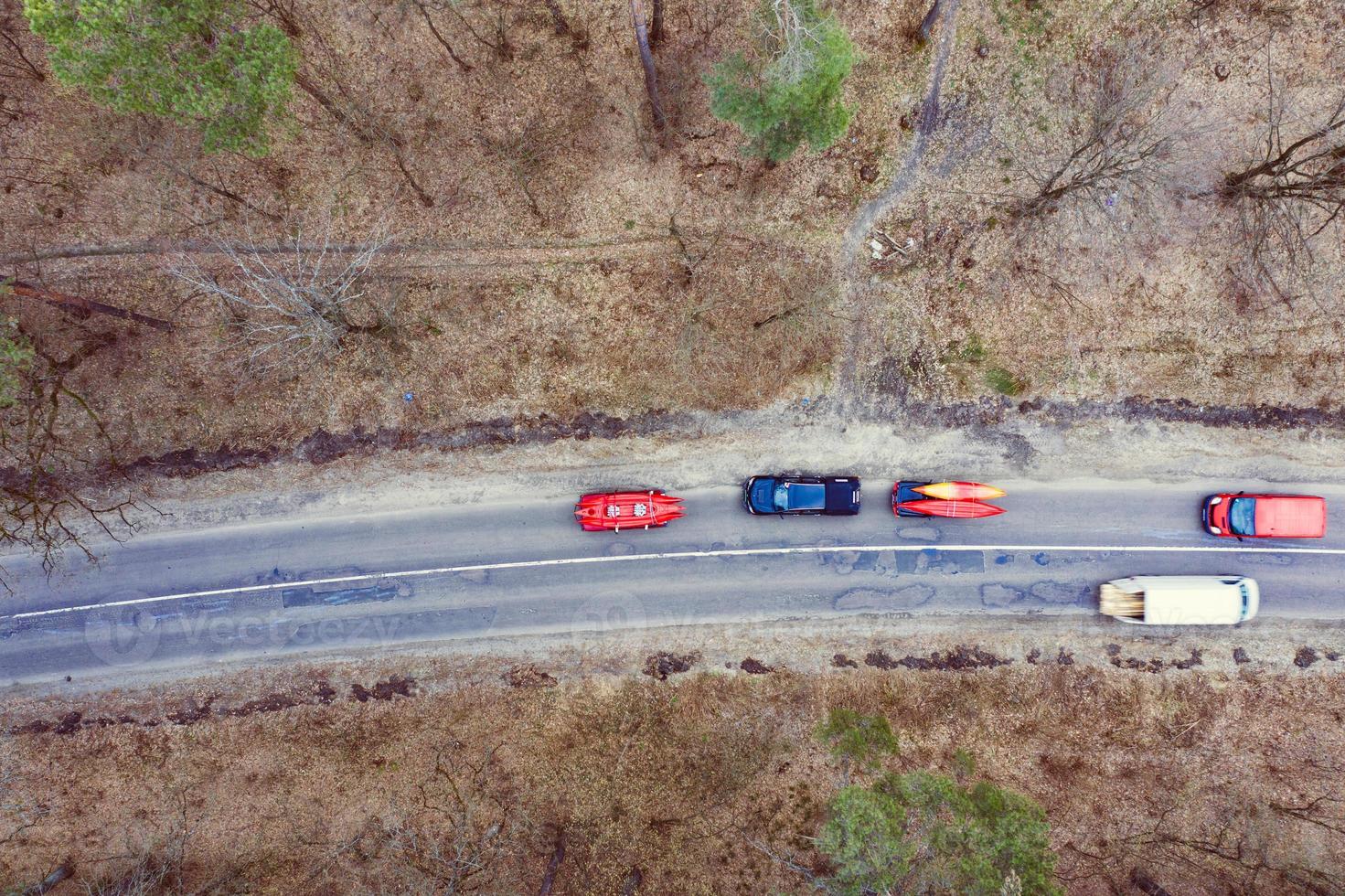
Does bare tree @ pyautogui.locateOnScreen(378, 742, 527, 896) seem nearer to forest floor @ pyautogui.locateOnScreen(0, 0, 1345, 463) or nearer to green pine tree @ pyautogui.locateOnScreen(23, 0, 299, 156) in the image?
forest floor @ pyautogui.locateOnScreen(0, 0, 1345, 463)

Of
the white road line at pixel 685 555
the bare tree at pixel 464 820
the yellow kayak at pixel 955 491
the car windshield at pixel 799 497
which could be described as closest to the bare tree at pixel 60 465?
the white road line at pixel 685 555

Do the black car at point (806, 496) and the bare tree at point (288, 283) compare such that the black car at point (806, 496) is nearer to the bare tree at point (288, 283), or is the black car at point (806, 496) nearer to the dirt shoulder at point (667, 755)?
the dirt shoulder at point (667, 755)

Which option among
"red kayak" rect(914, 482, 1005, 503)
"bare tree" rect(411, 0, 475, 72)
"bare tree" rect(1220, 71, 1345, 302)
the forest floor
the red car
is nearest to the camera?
"bare tree" rect(411, 0, 475, 72)

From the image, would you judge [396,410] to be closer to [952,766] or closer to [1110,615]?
[952,766]

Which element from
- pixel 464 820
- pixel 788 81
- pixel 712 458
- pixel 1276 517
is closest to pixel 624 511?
pixel 712 458

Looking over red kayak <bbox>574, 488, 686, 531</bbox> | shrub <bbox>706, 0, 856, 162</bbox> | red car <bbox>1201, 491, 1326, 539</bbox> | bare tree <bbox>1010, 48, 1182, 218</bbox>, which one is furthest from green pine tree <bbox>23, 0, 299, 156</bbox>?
red car <bbox>1201, 491, 1326, 539</bbox>

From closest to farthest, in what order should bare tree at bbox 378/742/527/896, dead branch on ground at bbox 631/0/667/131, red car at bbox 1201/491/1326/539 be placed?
1. dead branch on ground at bbox 631/0/667/131
2. red car at bbox 1201/491/1326/539
3. bare tree at bbox 378/742/527/896

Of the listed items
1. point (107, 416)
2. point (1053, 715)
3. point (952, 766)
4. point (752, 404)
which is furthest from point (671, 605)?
point (107, 416)
